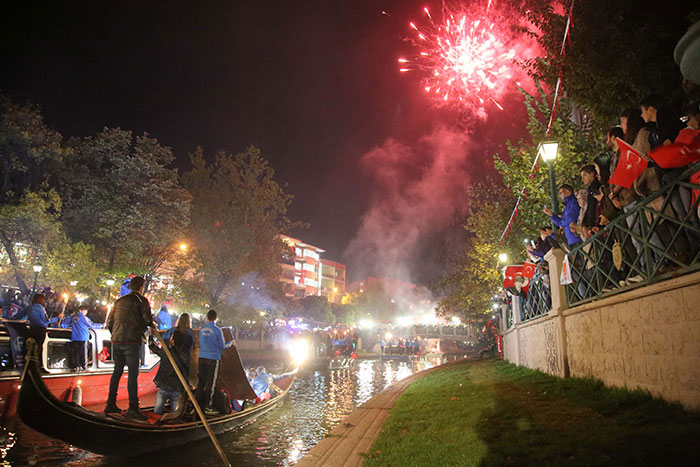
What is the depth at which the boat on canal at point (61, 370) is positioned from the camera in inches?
453

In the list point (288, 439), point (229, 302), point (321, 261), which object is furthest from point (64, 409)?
point (321, 261)

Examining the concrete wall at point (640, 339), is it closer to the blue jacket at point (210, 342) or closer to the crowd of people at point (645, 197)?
the crowd of people at point (645, 197)

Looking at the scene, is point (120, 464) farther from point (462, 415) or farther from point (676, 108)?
point (676, 108)

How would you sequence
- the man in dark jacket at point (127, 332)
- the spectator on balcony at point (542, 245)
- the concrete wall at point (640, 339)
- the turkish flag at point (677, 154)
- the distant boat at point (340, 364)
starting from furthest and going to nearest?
the distant boat at point (340, 364) → the spectator on balcony at point (542, 245) → the man in dark jacket at point (127, 332) → the turkish flag at point (677, 154) → the concrete wall at point (640, 339)

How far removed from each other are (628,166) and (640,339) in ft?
7.51

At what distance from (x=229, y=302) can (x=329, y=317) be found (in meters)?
38.6

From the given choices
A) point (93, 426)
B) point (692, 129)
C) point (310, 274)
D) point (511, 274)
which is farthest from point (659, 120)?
point (310, 274)

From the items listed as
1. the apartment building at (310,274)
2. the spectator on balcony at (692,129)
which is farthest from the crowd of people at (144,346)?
the apartment building at (310,274)

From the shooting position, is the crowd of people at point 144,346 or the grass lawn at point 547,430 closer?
the grass lawn at point 547,430

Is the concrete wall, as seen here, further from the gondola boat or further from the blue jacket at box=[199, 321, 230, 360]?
the gondola boat

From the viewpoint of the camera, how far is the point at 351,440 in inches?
287

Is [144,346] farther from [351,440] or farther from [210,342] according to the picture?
[351,440]

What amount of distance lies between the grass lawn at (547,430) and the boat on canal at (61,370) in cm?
950

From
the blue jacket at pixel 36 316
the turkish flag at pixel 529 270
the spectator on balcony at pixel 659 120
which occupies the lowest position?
the blue jacket at pixel 36 316
